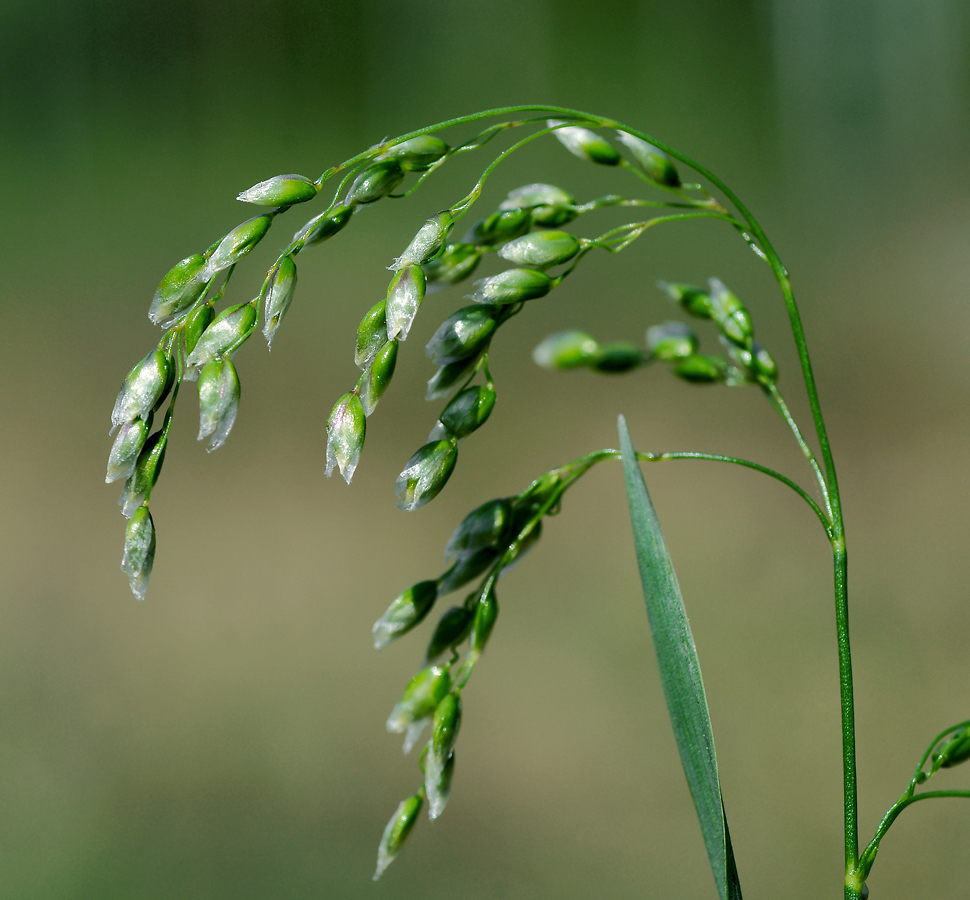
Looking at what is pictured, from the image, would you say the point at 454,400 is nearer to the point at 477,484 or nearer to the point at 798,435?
the point at 798,435

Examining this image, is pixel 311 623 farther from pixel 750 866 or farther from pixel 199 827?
pixel 750 866

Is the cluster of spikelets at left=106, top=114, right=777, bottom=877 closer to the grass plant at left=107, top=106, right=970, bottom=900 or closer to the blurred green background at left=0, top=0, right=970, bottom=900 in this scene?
the grass plant at left=107, top=106, right=970, bottom=900

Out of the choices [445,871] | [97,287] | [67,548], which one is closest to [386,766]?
[445,871]

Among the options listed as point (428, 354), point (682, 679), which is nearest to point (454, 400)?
point (428, 354)

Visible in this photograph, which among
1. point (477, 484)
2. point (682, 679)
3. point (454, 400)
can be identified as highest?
point (454, 400)

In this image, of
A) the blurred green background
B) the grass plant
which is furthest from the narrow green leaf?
the blurred green background

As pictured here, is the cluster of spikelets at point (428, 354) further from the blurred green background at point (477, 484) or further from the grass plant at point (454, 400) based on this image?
the blurred green background at point (477, 484)
